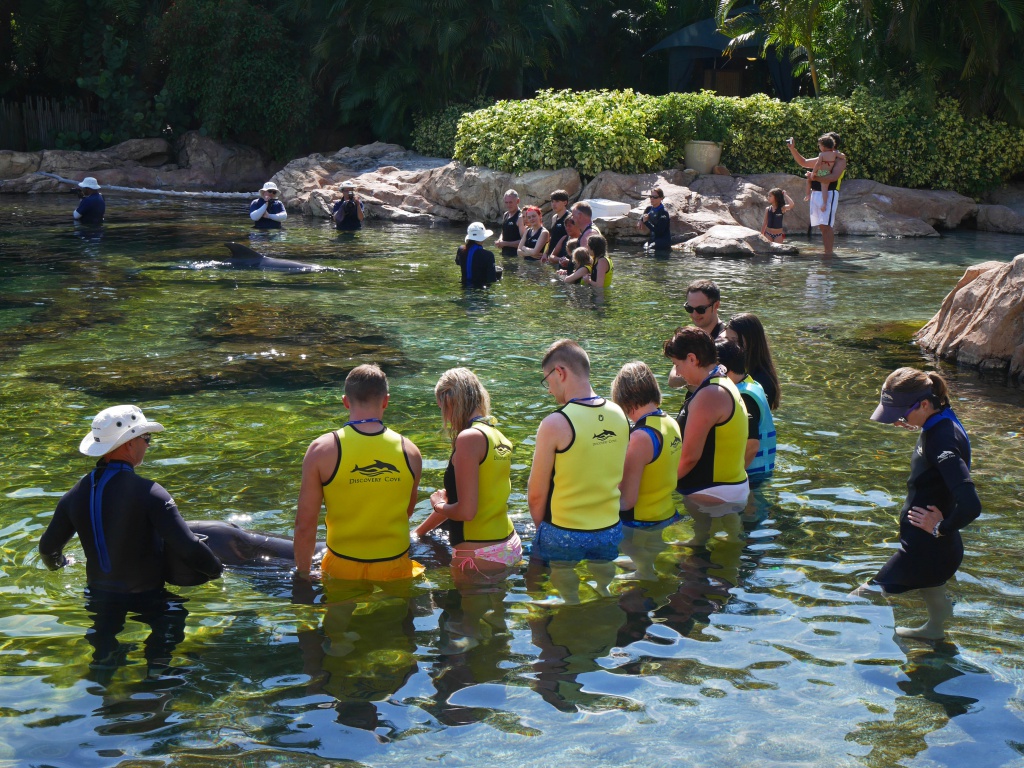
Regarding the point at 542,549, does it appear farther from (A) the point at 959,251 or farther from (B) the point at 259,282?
(A) the point at 959,251

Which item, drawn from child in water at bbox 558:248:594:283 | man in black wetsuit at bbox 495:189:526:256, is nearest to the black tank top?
man in black wetsuit at bbox 495:189:526:256

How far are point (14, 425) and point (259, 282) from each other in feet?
25.7

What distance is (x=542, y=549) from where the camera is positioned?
5859 mm

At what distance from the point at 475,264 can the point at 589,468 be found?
1014 cm

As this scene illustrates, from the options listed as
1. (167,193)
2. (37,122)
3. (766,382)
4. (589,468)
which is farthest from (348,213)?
(589,468)

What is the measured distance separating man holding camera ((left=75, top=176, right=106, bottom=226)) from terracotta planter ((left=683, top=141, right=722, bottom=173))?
43.6 ft

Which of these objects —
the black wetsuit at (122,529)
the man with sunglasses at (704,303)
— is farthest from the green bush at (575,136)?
the black wetsuit at (122,529)

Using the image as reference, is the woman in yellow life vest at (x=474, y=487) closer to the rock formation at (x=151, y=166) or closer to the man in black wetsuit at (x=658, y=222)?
the man in black wetsuit at (x=658, y=222)

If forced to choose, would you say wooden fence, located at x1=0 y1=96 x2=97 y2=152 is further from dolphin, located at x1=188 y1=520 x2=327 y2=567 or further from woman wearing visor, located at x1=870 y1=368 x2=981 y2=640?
woman wearing visor, located at x1=870 y1=368 x2=981 y2=640

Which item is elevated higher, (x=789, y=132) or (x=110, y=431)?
(x=789, y=132)

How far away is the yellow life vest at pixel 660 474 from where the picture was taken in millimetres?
6031

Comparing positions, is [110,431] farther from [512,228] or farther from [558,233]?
[512,228]

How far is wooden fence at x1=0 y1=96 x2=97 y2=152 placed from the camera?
1283 inches

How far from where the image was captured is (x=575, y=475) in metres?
5.60
